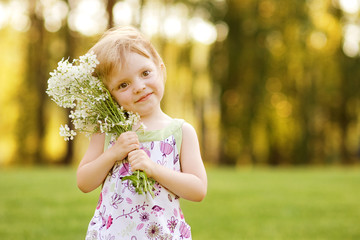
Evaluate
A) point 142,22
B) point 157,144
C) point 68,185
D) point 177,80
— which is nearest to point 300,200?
point 68,185

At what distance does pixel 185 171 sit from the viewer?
7.82 ft

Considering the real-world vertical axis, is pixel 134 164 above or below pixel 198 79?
below

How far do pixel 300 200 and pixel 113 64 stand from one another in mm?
6058

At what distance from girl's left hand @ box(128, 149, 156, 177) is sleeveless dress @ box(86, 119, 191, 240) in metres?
0.10

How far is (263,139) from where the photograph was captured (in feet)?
55.9

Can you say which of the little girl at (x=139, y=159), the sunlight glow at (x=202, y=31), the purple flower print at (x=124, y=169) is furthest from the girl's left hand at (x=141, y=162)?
the sunlight glow at (x=202, y=31)

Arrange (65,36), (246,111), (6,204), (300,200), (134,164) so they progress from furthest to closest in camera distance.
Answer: (65,36) < (246,111) < (300,200) < (6,204) < (134,164)

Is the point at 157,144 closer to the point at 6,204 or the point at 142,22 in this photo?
the point at 6,204

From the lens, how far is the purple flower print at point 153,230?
223 centimetres

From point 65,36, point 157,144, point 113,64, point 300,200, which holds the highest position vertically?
point 65,36

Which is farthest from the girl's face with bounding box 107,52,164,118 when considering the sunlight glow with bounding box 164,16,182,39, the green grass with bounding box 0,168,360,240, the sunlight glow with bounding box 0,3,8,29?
the sunlight glow with bounding box 0,3,8,29

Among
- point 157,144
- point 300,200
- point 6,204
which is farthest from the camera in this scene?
point 300,200

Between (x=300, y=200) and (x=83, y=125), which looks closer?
(x=83, y=125)

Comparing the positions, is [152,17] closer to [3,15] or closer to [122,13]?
[122,13]
